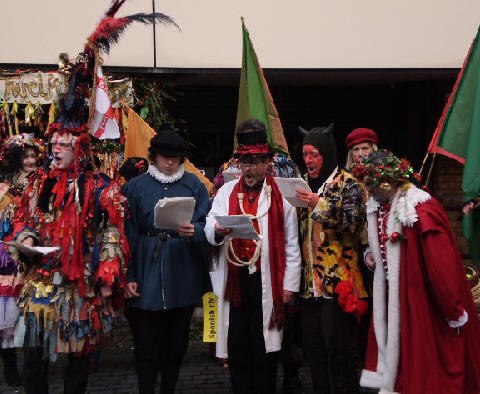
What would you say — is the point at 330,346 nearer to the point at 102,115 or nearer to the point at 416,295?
the point at 416,295

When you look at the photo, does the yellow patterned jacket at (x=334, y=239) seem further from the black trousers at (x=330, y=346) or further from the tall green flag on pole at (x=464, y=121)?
the tall green flag on pole at (x=464, y=121)

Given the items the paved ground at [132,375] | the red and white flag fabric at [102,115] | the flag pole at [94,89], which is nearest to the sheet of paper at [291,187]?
the red and white flag fabric at [102,115]

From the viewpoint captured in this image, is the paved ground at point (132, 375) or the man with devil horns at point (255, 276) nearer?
the man with devil horns at point (255, 276)

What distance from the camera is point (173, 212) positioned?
4.25 m

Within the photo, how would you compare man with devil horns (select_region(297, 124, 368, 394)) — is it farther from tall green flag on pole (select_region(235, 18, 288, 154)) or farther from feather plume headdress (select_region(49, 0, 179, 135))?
tall green flag on pole (select_region(235, 18, 288, 154))

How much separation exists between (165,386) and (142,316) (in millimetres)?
529

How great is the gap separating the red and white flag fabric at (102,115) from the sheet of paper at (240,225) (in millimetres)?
927

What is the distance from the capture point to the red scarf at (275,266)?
440 centimetres

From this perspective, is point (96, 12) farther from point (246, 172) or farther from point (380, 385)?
point (380, 385)

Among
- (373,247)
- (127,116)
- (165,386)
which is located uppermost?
(127,116)

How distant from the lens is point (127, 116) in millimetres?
6871

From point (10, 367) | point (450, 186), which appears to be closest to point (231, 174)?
point (10, 367)

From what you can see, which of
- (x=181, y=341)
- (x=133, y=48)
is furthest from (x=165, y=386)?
(x=133, y=48)

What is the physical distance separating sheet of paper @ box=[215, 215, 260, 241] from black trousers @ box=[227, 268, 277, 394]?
30cm
